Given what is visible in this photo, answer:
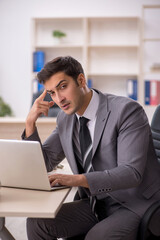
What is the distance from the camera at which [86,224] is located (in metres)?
1.64

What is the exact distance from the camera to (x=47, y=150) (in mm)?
1773

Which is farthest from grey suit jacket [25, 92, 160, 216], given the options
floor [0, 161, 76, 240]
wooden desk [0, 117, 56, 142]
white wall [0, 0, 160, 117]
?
white wall [0, 0, 160, 117]

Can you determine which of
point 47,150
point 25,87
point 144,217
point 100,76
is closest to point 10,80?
point 25,87

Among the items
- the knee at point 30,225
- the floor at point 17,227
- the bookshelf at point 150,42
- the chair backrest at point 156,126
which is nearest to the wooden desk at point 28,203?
the knee at point 30,225

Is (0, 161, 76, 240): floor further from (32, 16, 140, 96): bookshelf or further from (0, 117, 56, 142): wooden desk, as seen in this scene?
(32, 16, 140, 96): bookshelf

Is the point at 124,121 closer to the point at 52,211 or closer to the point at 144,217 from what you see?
the point at 144,217

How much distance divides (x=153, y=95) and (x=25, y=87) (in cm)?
204

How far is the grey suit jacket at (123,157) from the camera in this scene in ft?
4.59

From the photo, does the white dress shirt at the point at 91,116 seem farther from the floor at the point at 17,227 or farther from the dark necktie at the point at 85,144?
the floor at the point at 17,227

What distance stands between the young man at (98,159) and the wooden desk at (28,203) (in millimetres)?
70

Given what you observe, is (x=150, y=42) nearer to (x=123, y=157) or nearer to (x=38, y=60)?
(x=38, y=60)

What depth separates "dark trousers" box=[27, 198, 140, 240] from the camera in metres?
1.39

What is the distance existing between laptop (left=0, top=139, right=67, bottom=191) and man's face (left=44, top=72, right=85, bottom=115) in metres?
0.31

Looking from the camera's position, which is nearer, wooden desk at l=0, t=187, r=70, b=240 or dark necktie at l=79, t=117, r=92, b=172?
wooden desk at l=0, t=187, r=70, b=240
